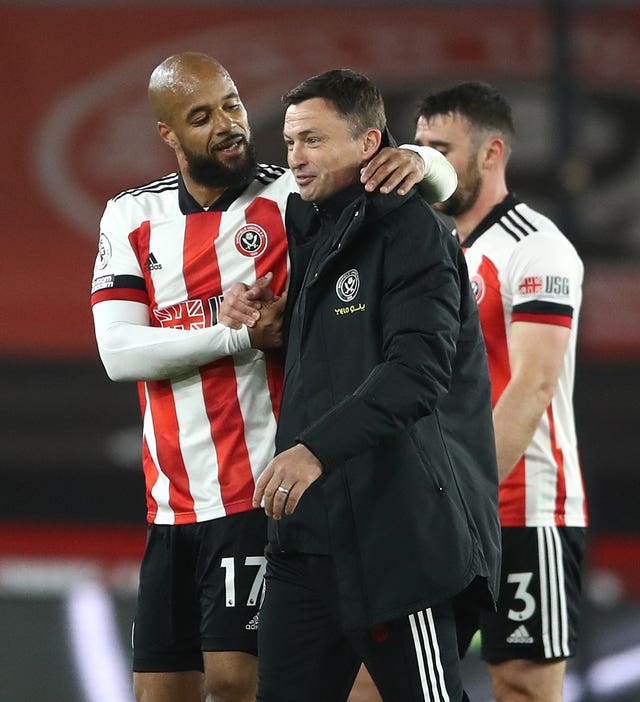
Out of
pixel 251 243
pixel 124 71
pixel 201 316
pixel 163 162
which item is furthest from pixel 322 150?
pixel 124 71

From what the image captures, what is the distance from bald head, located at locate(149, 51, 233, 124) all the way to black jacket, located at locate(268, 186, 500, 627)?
0.57 meters

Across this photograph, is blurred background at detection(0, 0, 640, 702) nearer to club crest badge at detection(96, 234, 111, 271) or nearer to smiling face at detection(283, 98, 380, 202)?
club crest badge at detection(96, 234, 111, 271)

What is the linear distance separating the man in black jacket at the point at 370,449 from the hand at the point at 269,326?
0.14 meters

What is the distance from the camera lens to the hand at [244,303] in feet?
8.20

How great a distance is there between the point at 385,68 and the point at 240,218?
3657 millimetres

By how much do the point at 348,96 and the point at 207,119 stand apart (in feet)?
1.58

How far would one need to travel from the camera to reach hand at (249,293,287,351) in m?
2.52

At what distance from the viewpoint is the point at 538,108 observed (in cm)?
611

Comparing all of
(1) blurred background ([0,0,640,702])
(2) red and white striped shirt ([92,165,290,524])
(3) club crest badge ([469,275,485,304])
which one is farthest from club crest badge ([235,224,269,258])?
(1) blurred background ([0,0,640,702])

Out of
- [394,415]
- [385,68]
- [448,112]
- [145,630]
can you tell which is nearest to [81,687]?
[145,630]

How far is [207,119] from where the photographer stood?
2.77 m

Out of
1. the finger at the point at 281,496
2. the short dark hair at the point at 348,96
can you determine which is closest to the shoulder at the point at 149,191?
the short dark hair at the point at 348,96

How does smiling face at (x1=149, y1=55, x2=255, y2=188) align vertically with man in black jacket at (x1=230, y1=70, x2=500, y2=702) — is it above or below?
above

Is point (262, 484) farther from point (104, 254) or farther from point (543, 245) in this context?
point (543, 245)
